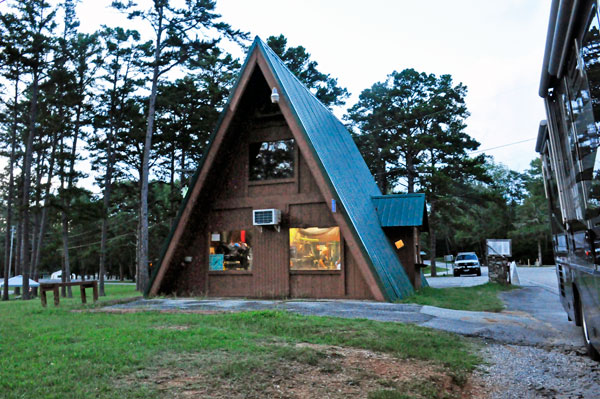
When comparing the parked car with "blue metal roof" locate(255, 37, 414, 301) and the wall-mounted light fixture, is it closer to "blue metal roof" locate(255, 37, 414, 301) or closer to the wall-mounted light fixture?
"blue metal roof" locate(255, 37, 414, 301)

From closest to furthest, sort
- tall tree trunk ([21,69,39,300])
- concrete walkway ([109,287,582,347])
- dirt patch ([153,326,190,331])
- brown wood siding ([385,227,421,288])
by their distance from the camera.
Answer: dirt patch ([153,326,190,331]) < concrete walkway ([109,287,582,347]) < brown wood siding ([385,227,421,288]) < tall tree trunk ([21,69,39,300])

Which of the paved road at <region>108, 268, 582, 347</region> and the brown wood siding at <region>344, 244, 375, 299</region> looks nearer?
the paved road at <region>108, 268, 582, 347</region>

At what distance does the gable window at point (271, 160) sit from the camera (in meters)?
14.8

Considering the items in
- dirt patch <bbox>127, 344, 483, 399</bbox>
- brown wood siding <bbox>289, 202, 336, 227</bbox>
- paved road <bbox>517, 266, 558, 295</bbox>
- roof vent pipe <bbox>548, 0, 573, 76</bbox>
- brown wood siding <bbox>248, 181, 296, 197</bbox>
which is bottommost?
paved road <bbox>517, 266, 558, 295</bbox>

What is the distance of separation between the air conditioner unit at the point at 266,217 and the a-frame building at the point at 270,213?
0.10 ft

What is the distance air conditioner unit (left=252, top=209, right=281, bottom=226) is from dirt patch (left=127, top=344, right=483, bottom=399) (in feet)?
26.6

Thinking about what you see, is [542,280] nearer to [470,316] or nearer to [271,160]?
[470,316]

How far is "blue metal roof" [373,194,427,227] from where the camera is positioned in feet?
50.7

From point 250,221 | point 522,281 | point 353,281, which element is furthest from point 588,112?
point 522,281

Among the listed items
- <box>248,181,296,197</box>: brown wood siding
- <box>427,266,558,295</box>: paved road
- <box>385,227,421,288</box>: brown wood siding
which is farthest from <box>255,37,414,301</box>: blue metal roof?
<box>427,266,558,295</box>: paved road

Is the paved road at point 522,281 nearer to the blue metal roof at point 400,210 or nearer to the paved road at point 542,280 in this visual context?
the paved road at point 542,280

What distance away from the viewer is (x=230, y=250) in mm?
15125

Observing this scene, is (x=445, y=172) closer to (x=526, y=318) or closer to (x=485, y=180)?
(x=485, y=180)

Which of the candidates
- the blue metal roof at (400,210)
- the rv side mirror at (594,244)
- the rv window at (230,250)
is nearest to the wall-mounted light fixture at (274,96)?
the rv window at (230,250)
